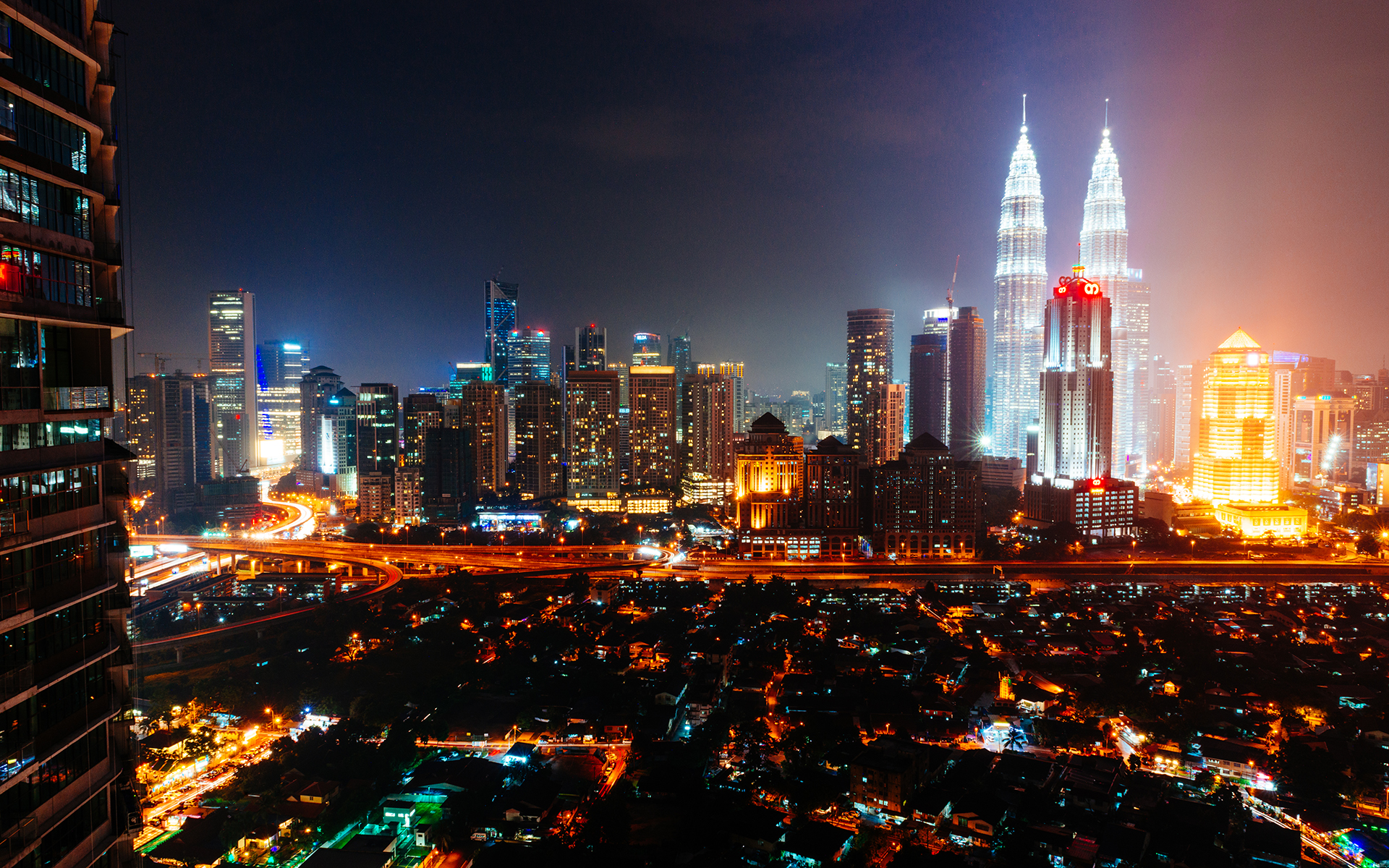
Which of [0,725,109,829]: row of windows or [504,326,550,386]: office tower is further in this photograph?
[504,326,550,386]: office tower

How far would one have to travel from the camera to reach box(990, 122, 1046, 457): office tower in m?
40.6

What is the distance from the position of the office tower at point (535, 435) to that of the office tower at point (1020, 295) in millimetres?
25377

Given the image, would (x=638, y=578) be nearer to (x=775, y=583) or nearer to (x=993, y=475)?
(x=775, y=583)

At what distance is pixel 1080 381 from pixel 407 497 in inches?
942

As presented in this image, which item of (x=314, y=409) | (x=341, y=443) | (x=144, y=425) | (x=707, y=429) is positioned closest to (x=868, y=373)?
(x=707, y=429)

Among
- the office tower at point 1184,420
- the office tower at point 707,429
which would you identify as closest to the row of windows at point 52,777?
the office tower at point 707,429

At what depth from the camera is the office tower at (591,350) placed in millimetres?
39812

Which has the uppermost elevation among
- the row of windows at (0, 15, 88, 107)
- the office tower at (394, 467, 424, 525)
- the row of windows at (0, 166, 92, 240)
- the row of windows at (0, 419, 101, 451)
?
the row of windows at (0, 15, 88, 107)

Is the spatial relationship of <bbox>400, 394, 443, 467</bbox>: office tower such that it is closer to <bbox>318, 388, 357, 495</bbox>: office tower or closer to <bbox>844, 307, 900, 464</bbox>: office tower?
<bbox>318, 388, 357, 495</bbox>: office tower

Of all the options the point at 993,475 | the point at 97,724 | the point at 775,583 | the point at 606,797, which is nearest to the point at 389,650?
the point at 606,797

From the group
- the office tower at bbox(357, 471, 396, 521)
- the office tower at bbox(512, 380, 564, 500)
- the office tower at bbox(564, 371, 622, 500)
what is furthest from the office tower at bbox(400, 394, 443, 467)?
the office tower at bbox(564, 371, 622, 500)

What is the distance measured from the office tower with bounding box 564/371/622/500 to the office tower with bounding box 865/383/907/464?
37.8ft

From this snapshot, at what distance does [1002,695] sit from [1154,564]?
12.8m

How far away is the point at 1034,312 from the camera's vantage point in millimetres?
41625
